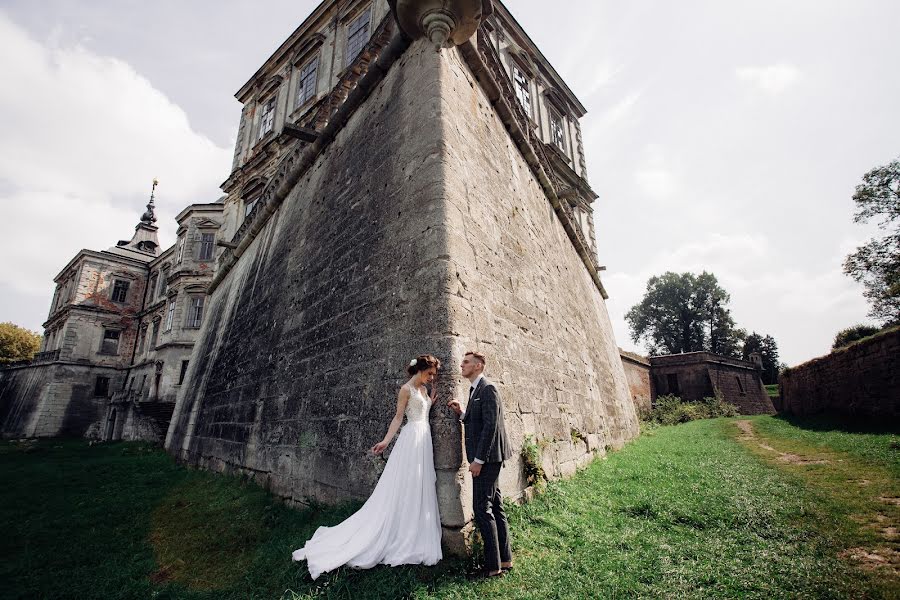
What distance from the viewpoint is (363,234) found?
529cm

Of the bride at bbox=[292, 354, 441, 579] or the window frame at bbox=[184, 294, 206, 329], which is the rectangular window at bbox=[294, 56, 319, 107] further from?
the bride at bbox=[292, 354, 441, 579]

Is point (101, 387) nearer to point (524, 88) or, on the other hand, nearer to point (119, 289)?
point (119, 289)

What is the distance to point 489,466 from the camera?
9.57 feet

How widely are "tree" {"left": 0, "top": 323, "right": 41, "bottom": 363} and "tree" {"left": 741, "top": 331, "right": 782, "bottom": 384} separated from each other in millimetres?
64631

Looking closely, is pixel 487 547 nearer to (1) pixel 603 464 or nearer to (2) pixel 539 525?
(2) pixel 539 525

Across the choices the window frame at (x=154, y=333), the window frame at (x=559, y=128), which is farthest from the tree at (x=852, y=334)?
the window frame at (x=154, y=333)

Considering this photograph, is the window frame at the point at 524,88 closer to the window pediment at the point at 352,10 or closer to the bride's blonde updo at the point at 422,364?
the window pediment at the point at 352,10

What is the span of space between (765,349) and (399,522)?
46833mm

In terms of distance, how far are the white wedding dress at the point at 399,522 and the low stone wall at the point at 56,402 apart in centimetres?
3077

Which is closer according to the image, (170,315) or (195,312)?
(195,312)

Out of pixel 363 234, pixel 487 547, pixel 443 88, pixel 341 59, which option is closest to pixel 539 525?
pixel 487 547

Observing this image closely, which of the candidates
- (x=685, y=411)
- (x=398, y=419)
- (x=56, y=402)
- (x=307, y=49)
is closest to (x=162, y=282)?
(x=56, y=402)

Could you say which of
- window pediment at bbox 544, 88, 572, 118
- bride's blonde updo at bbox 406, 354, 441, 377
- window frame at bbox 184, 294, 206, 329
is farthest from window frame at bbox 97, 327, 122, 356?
bride's blonde updo at bbox 406, 354, 441, 377

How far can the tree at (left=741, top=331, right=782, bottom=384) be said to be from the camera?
122 ft
